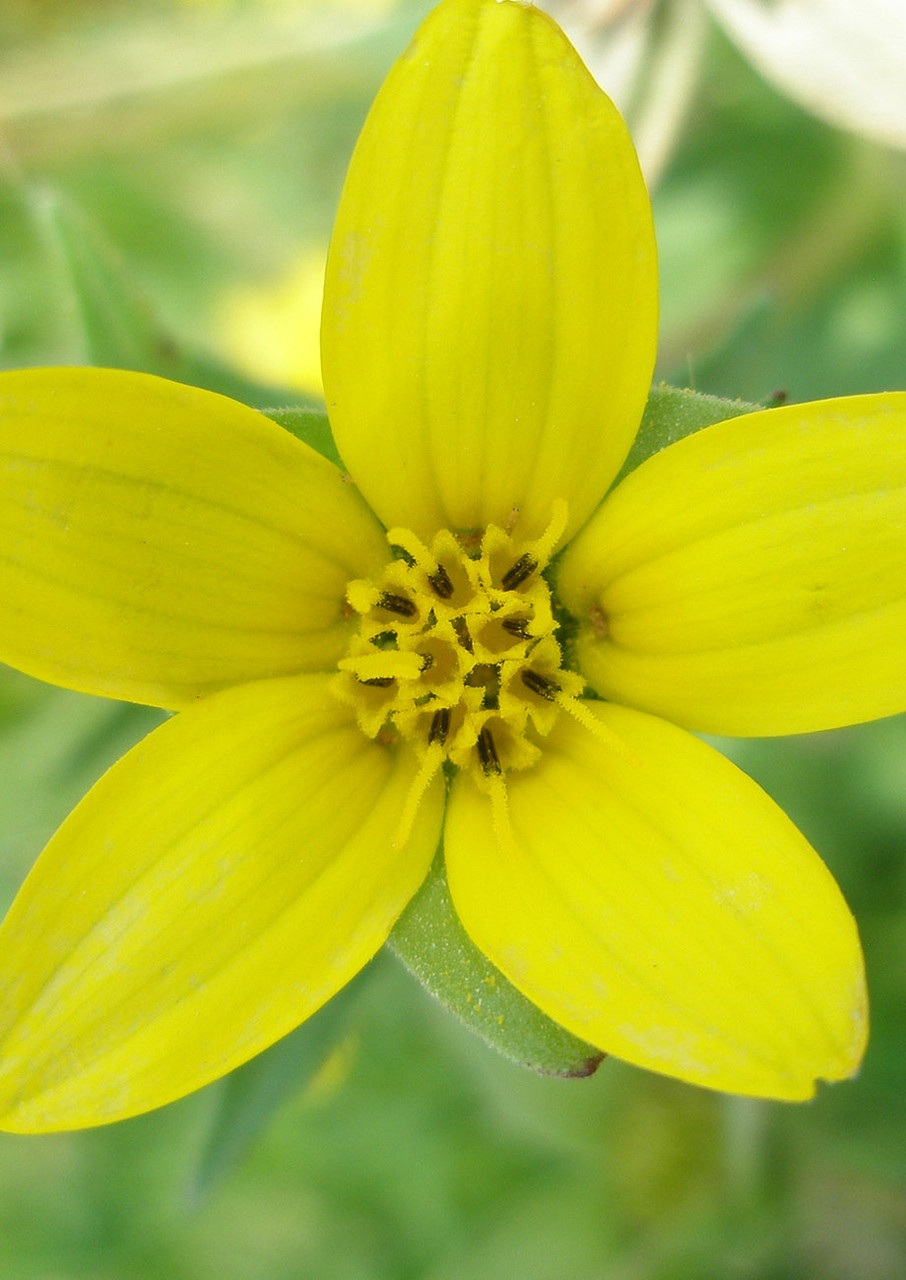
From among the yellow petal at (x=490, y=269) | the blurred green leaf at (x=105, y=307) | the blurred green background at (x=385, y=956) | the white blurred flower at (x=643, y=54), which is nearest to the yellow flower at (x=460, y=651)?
the yellow petal at (x=490, y=269)

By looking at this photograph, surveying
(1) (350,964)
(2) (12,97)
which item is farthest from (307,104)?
(1) (350,964)

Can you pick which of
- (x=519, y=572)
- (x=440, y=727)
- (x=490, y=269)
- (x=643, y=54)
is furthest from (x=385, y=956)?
(x=643, y=54)

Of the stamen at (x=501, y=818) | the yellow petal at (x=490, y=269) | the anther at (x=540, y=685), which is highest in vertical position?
the yellow petal at (x=490, y=269)

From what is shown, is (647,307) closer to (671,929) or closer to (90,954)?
(671,929)

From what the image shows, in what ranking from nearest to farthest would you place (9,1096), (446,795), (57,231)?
1. (9,1096)
2. (446,795)
3. (57,231)

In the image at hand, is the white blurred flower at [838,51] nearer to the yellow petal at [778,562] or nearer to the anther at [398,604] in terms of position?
the yellow petal at [778,562]

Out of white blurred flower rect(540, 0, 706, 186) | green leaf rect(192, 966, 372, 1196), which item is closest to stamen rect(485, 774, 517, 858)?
green leaf rect(192, 966, 372, 1196)
